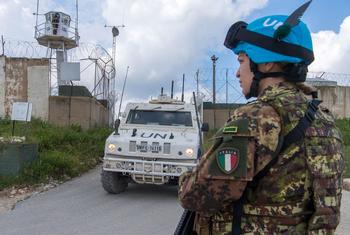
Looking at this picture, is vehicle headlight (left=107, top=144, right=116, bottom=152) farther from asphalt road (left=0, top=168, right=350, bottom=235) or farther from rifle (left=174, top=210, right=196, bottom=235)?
rifle (left=174, top=210, right=196, bottom=235)

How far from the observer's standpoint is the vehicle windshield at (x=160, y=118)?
30.0 feet

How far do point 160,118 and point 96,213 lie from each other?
2.81 metres

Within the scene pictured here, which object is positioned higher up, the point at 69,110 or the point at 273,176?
the point at 69,110

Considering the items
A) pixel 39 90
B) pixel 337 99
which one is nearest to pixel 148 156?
pixel 39 90

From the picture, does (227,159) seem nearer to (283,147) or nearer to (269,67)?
(283,147)

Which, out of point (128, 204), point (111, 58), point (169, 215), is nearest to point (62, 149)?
point (128, 204)

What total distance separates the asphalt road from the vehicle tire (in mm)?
124

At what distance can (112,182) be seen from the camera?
8.29 metres

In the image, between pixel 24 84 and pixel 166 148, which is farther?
pixel 24 84

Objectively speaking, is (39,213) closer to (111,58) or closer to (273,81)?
(273,81)

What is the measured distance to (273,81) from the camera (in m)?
1.69

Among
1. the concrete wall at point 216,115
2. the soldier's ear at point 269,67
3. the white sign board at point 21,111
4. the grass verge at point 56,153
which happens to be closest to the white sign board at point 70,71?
the grass verge at point 56,153

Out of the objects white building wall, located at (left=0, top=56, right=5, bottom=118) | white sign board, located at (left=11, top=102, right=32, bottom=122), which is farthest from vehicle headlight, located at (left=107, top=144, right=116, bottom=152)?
white building wall, located at (left=0, top=56, right=5, bottom=118)

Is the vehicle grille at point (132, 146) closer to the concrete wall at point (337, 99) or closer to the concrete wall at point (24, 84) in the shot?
the concrete wall at point (24, 84)
